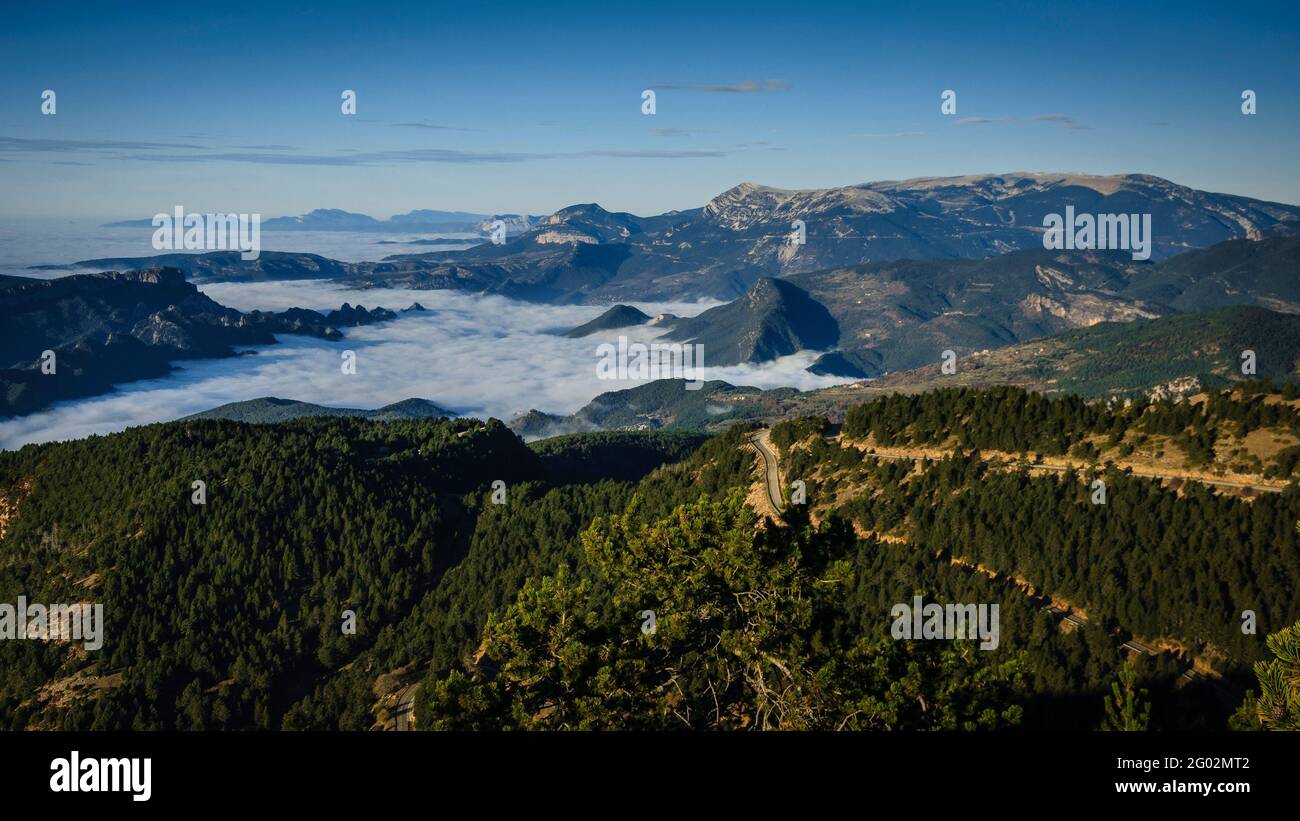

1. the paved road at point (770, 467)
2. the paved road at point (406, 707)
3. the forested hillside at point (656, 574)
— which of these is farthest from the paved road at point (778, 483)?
the paved road at point (406, 707)

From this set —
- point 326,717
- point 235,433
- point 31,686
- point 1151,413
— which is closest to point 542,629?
point 326,717

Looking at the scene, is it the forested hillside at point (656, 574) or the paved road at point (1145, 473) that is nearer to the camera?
the forested hillside at point (656, 574)

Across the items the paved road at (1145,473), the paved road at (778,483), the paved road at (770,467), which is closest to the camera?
the paved road at (778,483)

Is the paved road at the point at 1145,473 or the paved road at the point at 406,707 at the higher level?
the paved road at the point at 1145,473

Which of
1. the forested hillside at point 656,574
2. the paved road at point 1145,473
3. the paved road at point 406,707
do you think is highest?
the paved road at point 1145,473

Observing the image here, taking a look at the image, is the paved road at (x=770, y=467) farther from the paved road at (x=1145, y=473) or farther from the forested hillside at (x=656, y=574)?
the paved road at (x=1145, y=473)

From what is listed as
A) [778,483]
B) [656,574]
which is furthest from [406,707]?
[778,483]
